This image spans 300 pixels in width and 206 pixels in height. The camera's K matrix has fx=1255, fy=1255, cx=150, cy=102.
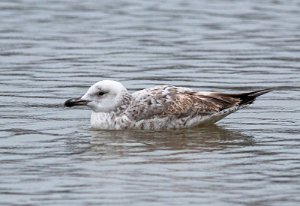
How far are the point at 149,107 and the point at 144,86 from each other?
350 cm

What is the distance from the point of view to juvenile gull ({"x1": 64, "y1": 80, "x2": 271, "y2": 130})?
15.7 m

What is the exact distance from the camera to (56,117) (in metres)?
16.7

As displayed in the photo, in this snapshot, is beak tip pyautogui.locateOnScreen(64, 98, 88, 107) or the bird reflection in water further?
beak tip pyautogui.locateOnScreen(64, 98, 88, 107)

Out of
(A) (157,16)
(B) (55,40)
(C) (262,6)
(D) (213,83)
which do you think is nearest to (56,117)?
(D) (213,83)

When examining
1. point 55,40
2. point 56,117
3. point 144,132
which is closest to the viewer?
point 144,132

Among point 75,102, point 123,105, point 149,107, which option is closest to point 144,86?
point 123,105

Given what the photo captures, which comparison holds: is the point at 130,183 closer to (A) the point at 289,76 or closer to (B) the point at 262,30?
(A) the point at 289,76

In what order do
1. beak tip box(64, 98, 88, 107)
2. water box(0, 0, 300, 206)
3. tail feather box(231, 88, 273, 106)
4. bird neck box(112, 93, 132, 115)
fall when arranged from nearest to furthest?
water box(0, 0, 300, 206) → beak tip box(64, 98, 88, 107) → bird neck box(112, 93, 132, 115) → tail feather box(231, 88, 273, 106)

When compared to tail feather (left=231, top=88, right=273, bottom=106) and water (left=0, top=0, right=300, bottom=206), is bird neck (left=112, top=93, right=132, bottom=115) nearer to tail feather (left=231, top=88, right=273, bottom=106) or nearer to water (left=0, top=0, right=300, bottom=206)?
water (left=0, top=0, right=300, bottom=206)

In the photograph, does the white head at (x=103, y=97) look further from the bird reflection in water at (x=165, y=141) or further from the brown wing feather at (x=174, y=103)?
the bird reflection in water at (x=165, y=141)

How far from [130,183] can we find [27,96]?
620cm

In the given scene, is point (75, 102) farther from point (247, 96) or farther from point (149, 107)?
point (247, 96)

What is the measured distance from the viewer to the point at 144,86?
19.2 meters

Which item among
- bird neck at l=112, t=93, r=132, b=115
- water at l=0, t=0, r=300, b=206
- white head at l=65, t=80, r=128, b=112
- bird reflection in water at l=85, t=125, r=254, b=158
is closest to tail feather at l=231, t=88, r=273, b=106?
water at l=0, t=0, r=300, b=206
